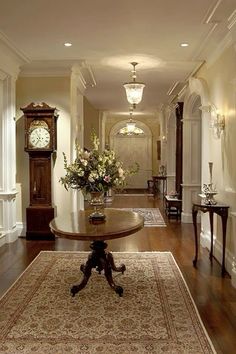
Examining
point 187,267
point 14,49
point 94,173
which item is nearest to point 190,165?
point 187,267

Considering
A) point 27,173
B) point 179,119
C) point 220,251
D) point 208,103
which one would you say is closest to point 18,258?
point 27,173

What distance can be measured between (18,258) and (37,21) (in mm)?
3040

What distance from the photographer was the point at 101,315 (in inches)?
131

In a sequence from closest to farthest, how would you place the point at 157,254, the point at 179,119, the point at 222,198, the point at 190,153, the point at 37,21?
the point at 37,21, the point at 222,198, the point at 157,254, the point at 190,153, the point at 179,119

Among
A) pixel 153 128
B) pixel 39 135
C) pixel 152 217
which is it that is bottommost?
pixel 152 217

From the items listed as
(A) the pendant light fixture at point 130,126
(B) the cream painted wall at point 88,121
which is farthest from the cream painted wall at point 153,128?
(B) the cream painted wall at point 88,121

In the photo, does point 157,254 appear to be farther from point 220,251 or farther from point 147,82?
point 147,82

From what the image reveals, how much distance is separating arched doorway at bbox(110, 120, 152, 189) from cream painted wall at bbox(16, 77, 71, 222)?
385 inches

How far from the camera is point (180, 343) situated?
9.25 feet

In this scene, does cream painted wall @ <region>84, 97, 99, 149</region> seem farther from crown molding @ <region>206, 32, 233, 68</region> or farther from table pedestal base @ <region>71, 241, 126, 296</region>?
table pedestal base @ <region>71, 241, 126, 296</region>

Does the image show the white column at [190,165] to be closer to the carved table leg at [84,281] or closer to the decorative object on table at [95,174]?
the decorative object on table at [95,174]

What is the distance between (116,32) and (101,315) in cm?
330

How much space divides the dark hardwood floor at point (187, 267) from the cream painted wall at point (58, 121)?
0.83 m

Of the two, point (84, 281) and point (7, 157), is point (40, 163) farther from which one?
point (84, 281)
